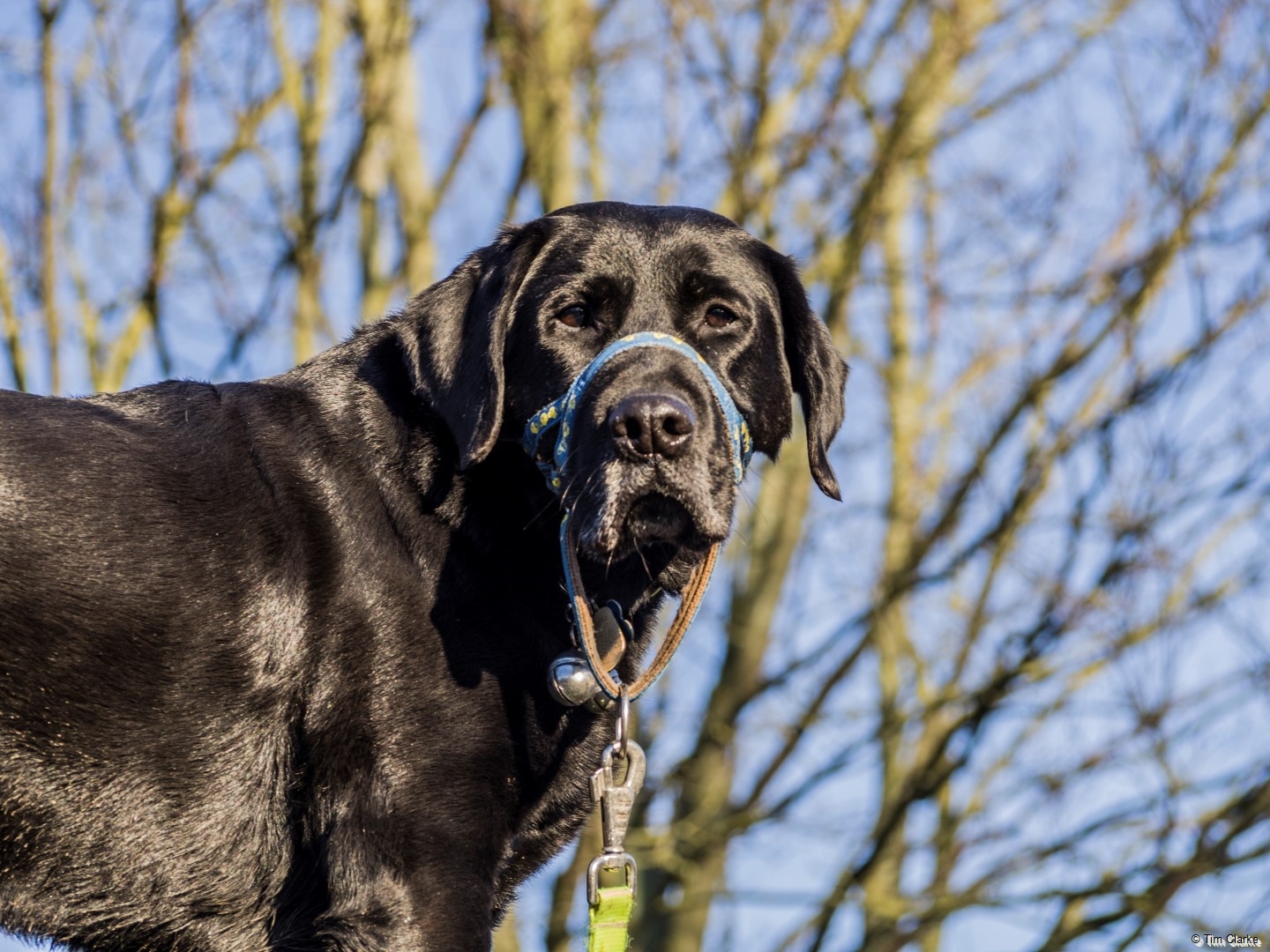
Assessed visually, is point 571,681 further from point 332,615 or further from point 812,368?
point 812,368

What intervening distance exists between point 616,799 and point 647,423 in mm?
884

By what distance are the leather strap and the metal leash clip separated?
8 centimetres

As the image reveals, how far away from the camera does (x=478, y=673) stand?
3646 mm

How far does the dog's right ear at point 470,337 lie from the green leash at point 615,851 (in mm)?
749

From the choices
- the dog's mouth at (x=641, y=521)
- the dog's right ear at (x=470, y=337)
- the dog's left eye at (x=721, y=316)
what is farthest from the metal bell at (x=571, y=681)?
the dog's left eye at (x=721, y=316)

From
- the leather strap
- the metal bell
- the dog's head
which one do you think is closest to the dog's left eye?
the dog's head

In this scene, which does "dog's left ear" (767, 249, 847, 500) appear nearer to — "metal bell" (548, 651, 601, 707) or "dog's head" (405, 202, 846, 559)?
"dog's head" (405, 202, 846, 559)

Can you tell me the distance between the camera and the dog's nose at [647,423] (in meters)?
3.48

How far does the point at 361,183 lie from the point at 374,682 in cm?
664

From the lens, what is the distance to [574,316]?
3.92 metres

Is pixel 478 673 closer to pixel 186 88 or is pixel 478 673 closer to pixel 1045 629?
pixel 1045 629

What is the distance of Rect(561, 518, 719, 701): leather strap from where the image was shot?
11.8 ft

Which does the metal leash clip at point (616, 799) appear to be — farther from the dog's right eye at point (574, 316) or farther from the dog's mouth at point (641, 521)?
the dog's right eye at point (574, 316)

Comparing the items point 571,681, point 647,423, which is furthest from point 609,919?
point 647,423
